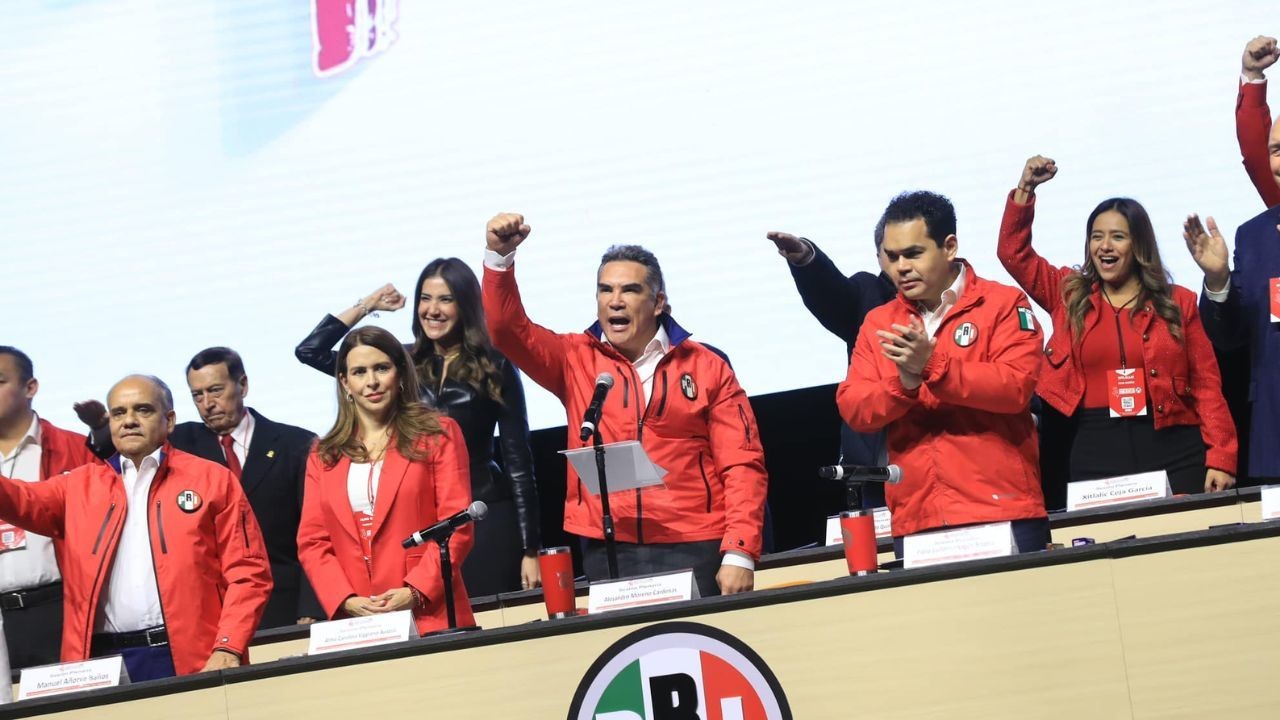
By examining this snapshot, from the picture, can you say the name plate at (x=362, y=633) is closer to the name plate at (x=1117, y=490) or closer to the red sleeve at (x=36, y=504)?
the red sleeve at (x=36, y=504)

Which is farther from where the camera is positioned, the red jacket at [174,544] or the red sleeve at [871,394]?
the red jacket at [174,544]

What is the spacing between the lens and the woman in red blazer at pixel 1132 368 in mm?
4133

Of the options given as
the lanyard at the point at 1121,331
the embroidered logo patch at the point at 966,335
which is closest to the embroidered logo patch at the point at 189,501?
the embroidered logo patch at the point at 966,335

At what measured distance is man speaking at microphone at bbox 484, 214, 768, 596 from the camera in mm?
3373

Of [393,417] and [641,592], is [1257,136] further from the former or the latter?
[393,417]

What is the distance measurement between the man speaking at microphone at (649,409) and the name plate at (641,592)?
0.44 m

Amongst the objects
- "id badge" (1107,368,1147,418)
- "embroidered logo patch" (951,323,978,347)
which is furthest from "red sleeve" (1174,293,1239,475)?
"embroidered logo patch" (951,323,978,347)

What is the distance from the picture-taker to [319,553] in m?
3.39

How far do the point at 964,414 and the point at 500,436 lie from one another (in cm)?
169

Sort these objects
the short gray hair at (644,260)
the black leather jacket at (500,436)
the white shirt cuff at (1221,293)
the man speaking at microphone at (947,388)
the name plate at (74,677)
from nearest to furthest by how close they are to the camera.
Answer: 1. the name plate at (74,677)
2. the man speaking at microphone at (947,388)
3. the short gray hair at (644,260)
4. the white shirt cuff at (1221,293)
5. the black leather jacket at (500,436)

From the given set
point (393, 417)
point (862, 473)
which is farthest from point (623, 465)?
point (393, 417)

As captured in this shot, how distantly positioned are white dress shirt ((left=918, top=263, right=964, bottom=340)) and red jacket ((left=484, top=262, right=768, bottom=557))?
471 millimetres

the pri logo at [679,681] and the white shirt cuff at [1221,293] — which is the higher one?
the white shirt cuff at [1221,293]

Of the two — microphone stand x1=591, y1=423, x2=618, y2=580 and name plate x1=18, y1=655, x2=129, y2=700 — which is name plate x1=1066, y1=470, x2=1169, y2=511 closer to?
microphone stand x1=591, y1=423, x2=618, y2=580
